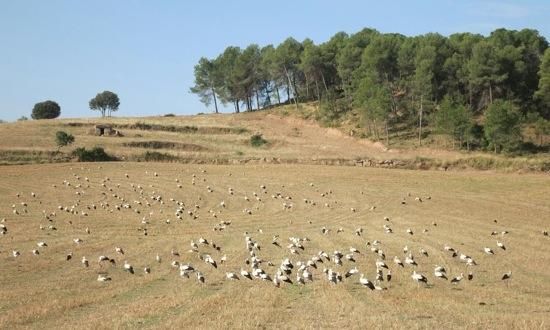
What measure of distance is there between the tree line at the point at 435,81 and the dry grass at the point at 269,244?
22472 millimetres

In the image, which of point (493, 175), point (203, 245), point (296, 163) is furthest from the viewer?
point (296, 163)

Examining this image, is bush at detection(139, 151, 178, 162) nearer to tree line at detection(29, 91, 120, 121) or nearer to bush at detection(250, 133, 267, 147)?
bush at detection(250, 133, 267, 147)

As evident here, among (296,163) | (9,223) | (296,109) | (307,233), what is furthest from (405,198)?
(296,109)

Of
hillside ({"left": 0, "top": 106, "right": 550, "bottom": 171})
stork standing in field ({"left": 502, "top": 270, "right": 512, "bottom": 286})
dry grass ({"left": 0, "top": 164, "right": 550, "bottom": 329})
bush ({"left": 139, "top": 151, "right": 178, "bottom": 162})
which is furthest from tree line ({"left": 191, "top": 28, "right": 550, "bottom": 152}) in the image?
stork standing in field ({"left": 502, "top": 270, "right": 512, "bottom": 286})

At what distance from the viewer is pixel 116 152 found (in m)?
79.8

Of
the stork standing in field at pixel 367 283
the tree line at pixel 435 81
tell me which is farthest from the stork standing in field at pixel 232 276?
the tree line at pixel 435 81

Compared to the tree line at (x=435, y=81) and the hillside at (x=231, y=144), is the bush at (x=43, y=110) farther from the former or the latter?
the tree line at (x=435, y=81)

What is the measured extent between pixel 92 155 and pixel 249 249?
5048 cm

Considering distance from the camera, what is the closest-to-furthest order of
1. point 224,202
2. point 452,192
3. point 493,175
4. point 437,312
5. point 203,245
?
1. point 437,312
2. point 203,245
3. point 224,202
4. point 452,192
5. point 493,175

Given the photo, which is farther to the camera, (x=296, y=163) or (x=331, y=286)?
(x=296, y=163)

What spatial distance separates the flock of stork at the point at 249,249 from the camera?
2269 centimetres

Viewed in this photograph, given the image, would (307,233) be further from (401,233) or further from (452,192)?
(452,192)

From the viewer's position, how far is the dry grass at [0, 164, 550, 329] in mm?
17000

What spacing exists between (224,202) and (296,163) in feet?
88.4
